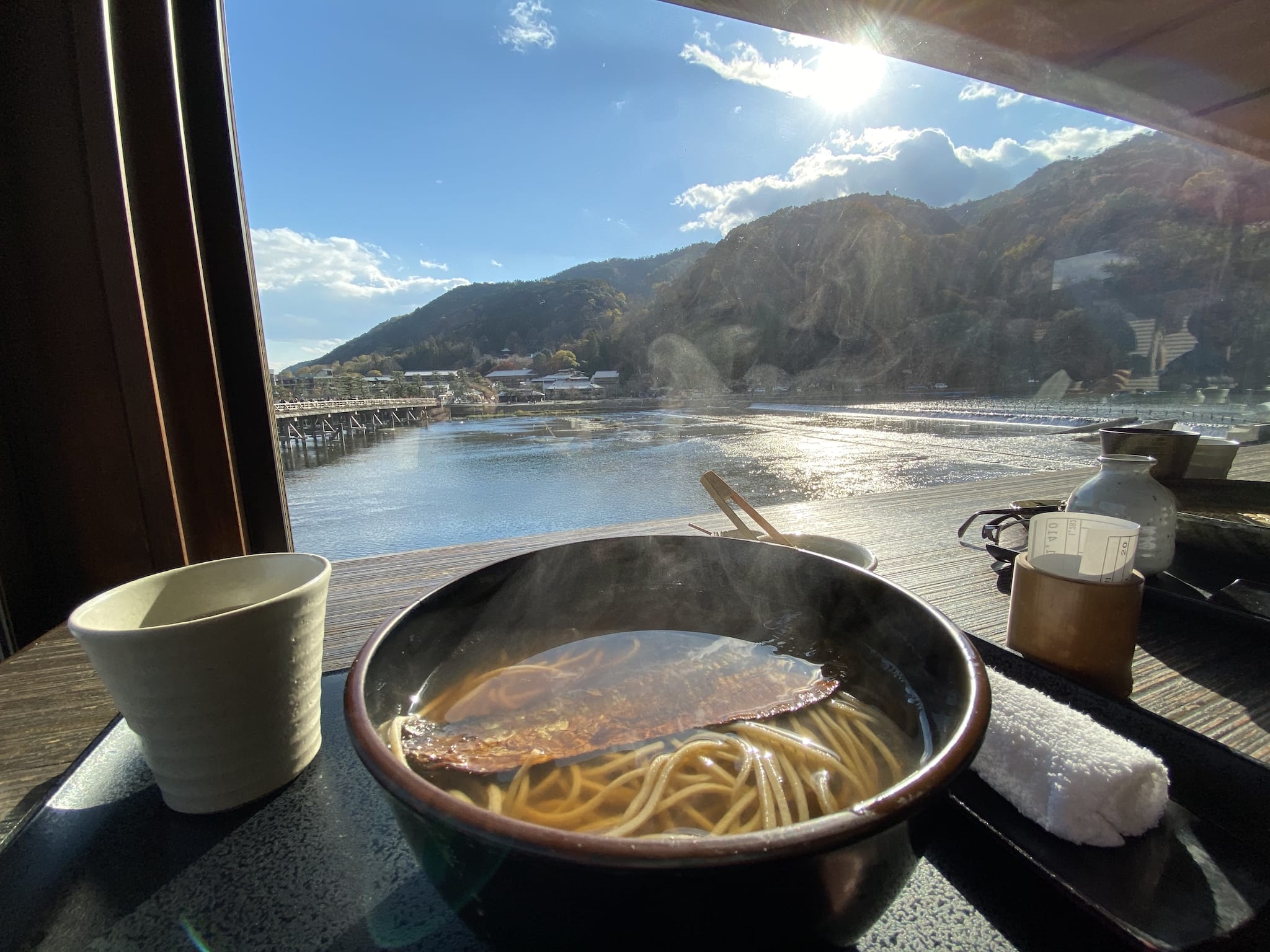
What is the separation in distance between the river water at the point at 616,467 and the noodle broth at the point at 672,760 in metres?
1.73

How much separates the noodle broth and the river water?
1.73 meters

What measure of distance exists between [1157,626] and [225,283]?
2335 mm

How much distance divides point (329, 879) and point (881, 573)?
1.26m

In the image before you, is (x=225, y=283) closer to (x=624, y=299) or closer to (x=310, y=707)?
(x=310, y=707)

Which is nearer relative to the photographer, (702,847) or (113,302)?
(702,847)

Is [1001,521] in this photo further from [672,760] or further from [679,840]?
[679,840]

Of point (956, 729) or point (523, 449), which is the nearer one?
point (956, 729)

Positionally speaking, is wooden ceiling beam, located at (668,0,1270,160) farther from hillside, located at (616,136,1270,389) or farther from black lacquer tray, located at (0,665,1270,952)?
hillside, located at (616,136,1270,389)

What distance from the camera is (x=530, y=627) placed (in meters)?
0.79

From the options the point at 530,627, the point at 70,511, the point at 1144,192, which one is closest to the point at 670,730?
the point at 530,627

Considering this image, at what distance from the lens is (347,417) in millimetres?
14844

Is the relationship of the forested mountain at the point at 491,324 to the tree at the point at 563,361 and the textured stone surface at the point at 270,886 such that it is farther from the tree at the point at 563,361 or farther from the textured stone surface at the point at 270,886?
the textured stone surface at the point at 270,886

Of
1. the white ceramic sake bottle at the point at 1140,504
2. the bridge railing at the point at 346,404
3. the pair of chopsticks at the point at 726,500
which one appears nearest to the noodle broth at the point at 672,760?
the pair of chopsticks at the point at 726,500

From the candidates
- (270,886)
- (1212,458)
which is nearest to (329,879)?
(270,886)
